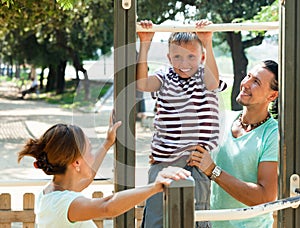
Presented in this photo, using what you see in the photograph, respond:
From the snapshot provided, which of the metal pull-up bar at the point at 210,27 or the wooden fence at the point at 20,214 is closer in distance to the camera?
the metal pull-up bar at the point at 210,27

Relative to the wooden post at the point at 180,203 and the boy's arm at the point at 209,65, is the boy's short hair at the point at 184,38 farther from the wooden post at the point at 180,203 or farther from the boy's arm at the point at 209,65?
the wooden post at the point at 180,203

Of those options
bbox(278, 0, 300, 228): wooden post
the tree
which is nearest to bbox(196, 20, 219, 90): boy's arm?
bbox(278, 0, 300, 228): wooden post

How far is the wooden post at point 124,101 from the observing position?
209cm

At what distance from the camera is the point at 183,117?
249cm

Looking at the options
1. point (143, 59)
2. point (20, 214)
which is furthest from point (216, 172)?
point (20, 214)

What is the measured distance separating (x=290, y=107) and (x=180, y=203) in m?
0.84

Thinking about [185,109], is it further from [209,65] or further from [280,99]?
[280,99]

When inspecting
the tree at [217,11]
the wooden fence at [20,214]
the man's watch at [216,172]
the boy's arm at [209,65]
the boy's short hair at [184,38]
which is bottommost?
the wooden fence at [20,214]

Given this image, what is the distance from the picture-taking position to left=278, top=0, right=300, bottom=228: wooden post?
2.16 meters

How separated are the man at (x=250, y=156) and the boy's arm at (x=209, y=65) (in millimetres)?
171

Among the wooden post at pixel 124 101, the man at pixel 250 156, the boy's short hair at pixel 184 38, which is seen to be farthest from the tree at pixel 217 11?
the wooden post at pixel 124 101

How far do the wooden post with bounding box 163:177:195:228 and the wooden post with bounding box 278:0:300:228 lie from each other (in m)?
0.75

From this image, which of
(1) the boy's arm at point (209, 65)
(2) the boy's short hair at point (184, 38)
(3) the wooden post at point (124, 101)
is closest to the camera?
(3) the wooden post at point (124, 101)

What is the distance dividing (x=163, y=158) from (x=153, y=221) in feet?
0.88
